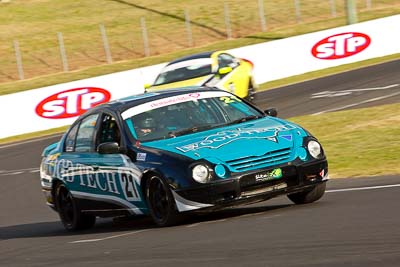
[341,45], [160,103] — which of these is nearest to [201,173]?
[160,103]

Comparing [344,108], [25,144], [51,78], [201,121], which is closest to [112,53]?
[51,78]

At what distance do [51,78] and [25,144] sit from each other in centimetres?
1606

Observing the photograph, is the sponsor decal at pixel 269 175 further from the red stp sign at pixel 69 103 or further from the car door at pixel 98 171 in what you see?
the red stp sign at pixel 69 103

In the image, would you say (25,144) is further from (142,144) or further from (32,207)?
(142,144)

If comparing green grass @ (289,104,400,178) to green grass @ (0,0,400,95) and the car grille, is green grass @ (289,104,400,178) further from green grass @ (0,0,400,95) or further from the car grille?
green grass @ (0,0,400,95)

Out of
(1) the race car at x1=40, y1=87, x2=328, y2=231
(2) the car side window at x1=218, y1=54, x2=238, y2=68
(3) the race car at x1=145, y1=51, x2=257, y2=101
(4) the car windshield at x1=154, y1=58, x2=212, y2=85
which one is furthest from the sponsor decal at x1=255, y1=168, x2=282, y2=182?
(2) the car side window at x1=218, y1=54, x2=238, y2=68

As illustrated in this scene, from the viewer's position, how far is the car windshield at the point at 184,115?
1112 cm

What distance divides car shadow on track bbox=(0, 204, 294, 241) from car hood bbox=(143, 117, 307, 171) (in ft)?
2.12

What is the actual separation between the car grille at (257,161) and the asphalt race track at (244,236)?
495mm

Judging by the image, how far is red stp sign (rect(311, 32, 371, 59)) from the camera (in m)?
34.1

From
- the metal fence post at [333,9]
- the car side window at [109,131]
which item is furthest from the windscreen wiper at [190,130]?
the metal fence post at [333,9]

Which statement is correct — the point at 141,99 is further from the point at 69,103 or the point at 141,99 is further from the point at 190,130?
the point at 69,103

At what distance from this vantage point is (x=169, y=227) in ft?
34.6

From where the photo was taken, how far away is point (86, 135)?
1207 cm
